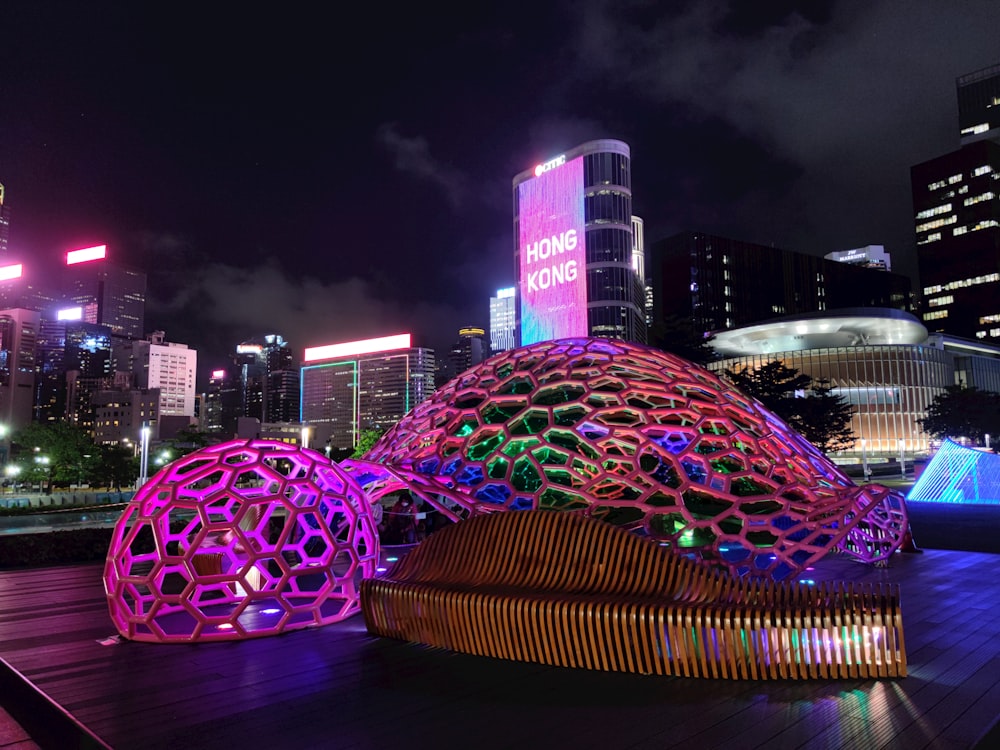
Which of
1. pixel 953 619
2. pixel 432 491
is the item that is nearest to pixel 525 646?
pixel 432 491

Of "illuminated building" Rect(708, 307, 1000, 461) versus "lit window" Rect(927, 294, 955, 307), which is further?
"lit window" Rect(927, 294, 955, 307)

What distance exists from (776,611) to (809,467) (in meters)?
6.34

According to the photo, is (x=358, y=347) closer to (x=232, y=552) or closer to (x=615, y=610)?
(x=232, y=552)

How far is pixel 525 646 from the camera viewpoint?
7742mm

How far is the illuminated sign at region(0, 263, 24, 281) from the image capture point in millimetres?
88562

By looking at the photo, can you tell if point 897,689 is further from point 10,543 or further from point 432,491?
point 10,543

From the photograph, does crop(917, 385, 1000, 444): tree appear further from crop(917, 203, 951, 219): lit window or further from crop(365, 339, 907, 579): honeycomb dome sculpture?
crop(917, 203, 951, 219): lit window

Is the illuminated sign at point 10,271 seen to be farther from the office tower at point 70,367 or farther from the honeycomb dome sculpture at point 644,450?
the honeycomb dome sculpture at point 644,450

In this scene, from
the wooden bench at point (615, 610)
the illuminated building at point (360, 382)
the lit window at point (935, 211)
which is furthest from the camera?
the illuminated building at point (360, 382)

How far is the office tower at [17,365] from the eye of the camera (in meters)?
117

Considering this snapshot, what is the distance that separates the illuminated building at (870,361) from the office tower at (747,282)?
34.2 m


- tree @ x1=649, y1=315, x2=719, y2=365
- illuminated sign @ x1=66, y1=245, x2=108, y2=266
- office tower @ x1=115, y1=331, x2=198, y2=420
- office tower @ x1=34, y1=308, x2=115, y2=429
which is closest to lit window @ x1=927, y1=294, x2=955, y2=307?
tree @ x1=649, y1=315, x2=719, y2=365

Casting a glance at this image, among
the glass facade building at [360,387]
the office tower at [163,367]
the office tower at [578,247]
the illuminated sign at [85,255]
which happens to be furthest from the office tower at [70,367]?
the office tower at [578,247]

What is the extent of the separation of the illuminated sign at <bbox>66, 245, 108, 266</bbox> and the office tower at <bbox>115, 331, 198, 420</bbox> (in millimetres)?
66382
